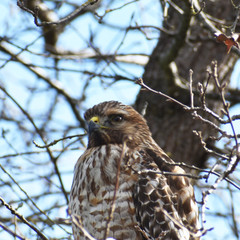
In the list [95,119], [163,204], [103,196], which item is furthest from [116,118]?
[163,204]

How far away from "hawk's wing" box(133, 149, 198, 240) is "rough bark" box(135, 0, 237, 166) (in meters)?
1.53

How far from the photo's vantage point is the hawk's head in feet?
15.0

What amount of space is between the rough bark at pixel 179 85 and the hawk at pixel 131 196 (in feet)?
4.09

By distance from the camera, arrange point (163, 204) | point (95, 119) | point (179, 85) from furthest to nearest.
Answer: point (179, 85) → point (95, 119) → point (163, 204)

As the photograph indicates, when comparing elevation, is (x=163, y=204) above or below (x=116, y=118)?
below

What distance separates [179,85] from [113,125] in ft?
3.92

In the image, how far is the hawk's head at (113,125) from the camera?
4559mm

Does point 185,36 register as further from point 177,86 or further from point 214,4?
point 214,4

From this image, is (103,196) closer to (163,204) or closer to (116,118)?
(163,204)

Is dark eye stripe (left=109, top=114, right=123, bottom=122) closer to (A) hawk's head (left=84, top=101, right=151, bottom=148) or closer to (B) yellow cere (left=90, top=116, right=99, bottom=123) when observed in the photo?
(A) hawk's head (left=84, top=101, right=151, bottom=148)

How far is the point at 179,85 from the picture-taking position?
550 cm

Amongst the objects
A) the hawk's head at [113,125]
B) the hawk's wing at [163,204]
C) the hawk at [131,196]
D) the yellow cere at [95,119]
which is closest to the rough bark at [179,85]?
the hawk's head at [113,125]

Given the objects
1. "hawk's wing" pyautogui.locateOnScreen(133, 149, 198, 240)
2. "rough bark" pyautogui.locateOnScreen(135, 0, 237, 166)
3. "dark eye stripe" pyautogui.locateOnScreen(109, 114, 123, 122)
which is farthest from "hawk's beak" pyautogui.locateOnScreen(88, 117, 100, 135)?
"rough bark" pyautogui.locateOnScreen(135, 0, 237, 166)

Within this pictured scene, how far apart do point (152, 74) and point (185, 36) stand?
91 cm
